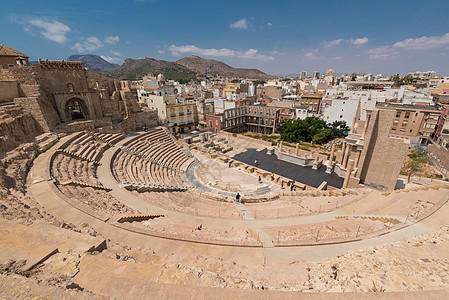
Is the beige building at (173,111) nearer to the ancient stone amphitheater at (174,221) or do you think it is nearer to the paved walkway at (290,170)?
the ancient stone amphitheater at (174,221)

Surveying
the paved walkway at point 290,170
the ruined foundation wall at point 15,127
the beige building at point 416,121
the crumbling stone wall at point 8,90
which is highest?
the crumbling stone wall at point 8,90

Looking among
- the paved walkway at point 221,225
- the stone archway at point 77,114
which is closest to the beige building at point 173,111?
the stone archway at point 77,114

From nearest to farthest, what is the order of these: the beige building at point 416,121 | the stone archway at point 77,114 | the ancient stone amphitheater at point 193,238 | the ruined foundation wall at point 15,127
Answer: the ancient stone amphitheater at point 193,238 < the ruined foundation wall at point 15,127 < the stone archway at point 77,114 < the beige building at point 416,121

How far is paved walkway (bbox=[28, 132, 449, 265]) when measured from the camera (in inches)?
332

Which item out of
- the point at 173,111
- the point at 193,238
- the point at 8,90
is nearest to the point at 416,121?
the point at 173,111

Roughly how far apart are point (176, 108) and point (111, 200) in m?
31.7

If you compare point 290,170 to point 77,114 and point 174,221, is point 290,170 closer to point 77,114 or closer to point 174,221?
point 174,221

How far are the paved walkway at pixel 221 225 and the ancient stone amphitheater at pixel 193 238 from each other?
0.19ft

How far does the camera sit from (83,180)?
50.4 ft

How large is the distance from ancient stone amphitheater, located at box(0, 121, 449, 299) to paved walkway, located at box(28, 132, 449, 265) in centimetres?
6

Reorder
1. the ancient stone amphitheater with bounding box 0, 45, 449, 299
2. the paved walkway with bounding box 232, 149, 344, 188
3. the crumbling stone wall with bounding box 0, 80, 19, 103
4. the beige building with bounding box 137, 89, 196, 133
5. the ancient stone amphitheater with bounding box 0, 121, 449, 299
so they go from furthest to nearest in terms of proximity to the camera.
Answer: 1. the beige building with bounding box 137, 89, 196, 133
2. the paved walkway with bounding box 232, 149, 344, 188
3. the crumbling stone wall with bounding box 0, 80, 19, 103
4. the ancient stone amphitheater with bounding box 0, 45, 449, 299
5. the ancient stone amphitheater with bounding box 0, 121, 449, 299

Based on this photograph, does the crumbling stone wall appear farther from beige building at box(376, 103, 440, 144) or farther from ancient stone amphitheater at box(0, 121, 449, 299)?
beige building at box(376, 103, 440, 144)

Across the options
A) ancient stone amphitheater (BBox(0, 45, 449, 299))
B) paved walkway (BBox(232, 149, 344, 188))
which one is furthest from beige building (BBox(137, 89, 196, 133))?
paved walkway (BBox(232, 149, 344, 188))

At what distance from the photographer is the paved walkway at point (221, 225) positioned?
8438mm
